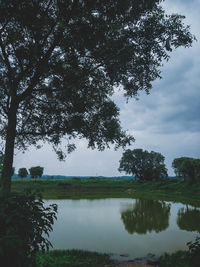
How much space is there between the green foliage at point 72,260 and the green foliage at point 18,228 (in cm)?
402

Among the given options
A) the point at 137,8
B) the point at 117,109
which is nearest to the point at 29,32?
the point at 137,8

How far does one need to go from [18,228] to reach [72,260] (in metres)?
6.17

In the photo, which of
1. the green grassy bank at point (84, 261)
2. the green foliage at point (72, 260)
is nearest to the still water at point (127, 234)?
the green foliage at point (72, 260)

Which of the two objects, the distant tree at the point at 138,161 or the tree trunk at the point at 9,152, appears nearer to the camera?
the tree trunk at the point at 9,152

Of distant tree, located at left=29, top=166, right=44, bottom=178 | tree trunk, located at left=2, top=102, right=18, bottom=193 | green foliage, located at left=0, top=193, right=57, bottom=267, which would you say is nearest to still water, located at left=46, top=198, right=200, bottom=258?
tree trunk, located at left=2, top=102, right=18, bottom=193

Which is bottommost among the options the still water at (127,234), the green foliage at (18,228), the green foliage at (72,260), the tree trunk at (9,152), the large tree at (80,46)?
the still water at (127,234)

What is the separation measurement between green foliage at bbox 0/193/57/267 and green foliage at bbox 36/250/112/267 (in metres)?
4.02

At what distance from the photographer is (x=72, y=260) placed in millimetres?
9195

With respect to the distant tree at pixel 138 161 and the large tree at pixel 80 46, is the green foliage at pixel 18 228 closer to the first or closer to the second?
the large tree at pixel 80 46

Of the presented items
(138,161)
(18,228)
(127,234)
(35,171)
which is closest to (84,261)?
(18,228)

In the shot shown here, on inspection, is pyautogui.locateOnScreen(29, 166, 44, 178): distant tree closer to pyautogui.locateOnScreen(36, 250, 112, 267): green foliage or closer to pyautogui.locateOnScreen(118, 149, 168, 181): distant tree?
pyautogui.locateOnScreen(118, 149, 168, 181): distant tree

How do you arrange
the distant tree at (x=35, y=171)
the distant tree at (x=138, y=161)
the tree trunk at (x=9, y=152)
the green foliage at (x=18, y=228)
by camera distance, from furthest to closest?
the distant tree at (x=35, y=171)
the distant tree at (x=138, y=161)
the tree trunk at (x=9, y=152)
the green foliage at (x=18, y=228)

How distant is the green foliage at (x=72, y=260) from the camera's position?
27.4 ft

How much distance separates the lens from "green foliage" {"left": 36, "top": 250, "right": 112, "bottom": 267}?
8.34 meters
